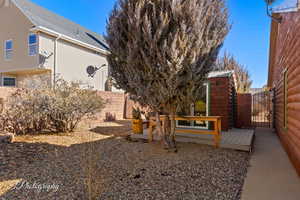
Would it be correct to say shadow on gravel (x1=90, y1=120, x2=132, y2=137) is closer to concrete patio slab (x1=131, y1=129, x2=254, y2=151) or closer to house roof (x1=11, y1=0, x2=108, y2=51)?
concrete patio slab (x1=131, y1=129, x2=254, y2=151)

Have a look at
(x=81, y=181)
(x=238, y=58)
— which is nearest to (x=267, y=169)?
(x=81, y=181)

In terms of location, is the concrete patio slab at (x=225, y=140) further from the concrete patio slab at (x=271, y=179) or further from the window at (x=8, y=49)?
the window at (x=8, y=49)

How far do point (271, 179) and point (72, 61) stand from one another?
41.6ft

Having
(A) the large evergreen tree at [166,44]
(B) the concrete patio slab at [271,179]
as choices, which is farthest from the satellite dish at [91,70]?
(B) the concrete patio slab at [271,179]

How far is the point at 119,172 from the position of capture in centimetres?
357

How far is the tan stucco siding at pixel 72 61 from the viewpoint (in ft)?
36.1

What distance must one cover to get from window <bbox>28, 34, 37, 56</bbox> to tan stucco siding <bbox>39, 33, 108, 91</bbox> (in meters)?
→ 0.59

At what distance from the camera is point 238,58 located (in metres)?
18.7

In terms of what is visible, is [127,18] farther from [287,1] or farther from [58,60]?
[58,60]

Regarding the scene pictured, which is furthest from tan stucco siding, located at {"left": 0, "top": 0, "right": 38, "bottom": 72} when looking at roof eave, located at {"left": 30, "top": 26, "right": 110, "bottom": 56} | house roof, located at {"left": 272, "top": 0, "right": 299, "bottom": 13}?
house roof, located at {"left": 272, "top": 0, "right": 299, "bottom": 13}

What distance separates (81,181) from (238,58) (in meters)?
19.8

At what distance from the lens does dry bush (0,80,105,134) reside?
600 cm

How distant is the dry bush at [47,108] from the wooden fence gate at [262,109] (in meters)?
9.33

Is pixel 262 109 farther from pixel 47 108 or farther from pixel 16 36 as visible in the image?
pixel 16 36
